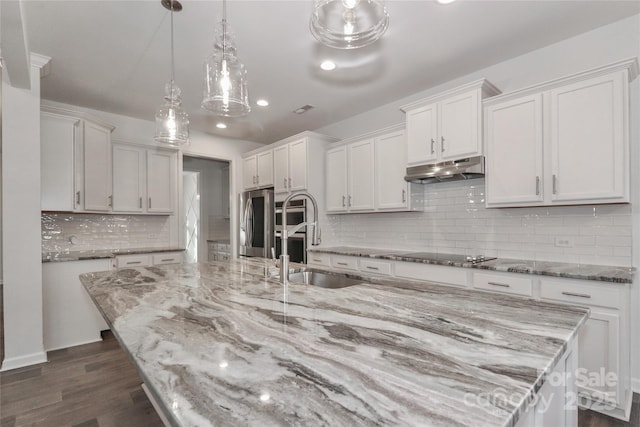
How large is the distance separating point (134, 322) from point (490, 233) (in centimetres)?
293

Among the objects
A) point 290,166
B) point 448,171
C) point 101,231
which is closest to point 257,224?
point 290,166

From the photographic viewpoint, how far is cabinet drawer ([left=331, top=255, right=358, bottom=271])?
3.54m

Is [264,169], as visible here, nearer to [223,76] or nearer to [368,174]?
[368,174]

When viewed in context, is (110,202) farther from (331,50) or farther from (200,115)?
(331,50)

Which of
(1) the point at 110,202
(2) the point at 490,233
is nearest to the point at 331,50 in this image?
(2) the point at 490,233

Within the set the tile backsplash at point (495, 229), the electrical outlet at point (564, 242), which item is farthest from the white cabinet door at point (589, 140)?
the electrical outlet at point (564, 242)

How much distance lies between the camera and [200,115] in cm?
425

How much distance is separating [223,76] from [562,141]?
236 cm

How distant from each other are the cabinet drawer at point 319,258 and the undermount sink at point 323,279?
175 cm

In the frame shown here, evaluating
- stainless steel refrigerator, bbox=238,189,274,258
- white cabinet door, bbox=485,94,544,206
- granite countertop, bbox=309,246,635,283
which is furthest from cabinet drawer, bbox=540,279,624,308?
stainless steel refrigerator, bbox=238,189,274,258

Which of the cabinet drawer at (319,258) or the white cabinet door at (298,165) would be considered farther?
the white cabinet door at (298,165)

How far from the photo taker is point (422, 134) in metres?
3.13

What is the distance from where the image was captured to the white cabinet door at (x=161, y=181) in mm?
4191

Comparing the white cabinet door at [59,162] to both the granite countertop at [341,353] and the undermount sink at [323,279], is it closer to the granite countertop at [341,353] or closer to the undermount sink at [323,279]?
the granite countertop at [341,353]
